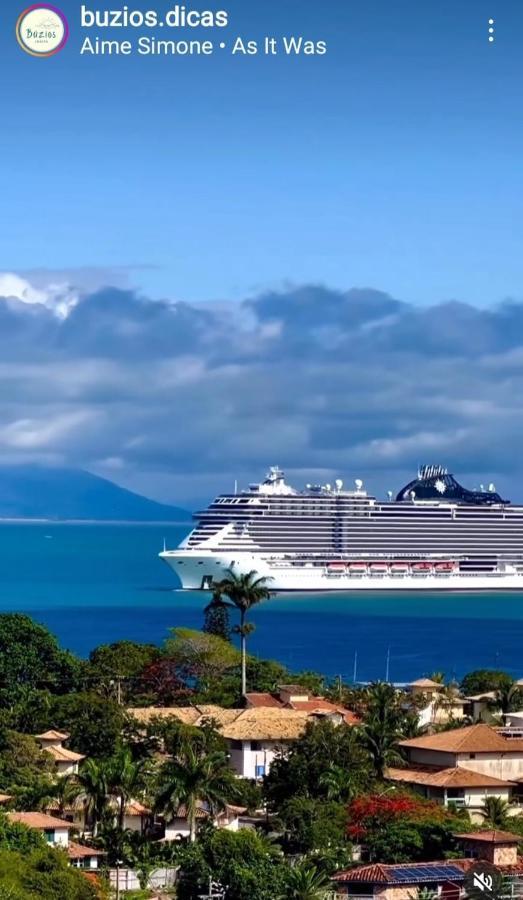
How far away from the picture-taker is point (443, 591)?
168250 mm

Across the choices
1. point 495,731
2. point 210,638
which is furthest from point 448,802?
point 210,638

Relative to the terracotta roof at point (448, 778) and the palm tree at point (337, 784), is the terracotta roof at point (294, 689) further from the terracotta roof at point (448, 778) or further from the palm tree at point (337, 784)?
the palm tree at point (337, 784)

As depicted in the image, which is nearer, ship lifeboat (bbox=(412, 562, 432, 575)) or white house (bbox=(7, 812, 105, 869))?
white house (bbox=(7, 812, 105, 869))

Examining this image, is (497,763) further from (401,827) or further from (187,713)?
(187,713)

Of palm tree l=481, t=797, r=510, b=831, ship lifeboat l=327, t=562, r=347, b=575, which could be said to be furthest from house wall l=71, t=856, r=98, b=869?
ship lifeboat l=327, t=562, r=347, b=575

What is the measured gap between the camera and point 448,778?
46188mm

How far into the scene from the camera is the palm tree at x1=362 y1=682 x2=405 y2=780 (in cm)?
4759

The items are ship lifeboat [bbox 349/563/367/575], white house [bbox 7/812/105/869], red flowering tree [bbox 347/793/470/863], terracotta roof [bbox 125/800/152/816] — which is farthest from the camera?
ship lifeboat [bbox 349/563/367/575]

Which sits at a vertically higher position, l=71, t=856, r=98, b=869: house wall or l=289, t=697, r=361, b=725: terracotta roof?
l=289, t=697, r=361, b=725: terracotta roof

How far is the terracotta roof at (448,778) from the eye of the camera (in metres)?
45.9

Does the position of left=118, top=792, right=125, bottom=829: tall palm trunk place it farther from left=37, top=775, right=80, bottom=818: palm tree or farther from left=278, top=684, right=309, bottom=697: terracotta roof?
left=278, top=684, right=309, bottom=697: terracotta roof

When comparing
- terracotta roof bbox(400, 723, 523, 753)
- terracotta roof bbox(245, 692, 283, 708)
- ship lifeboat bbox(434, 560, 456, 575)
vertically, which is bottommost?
terracotta roof bbox(400, 723, 523, 753)

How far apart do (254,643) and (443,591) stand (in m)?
51.0

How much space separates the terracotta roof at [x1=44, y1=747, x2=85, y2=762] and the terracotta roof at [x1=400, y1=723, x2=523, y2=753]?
28.4ft
